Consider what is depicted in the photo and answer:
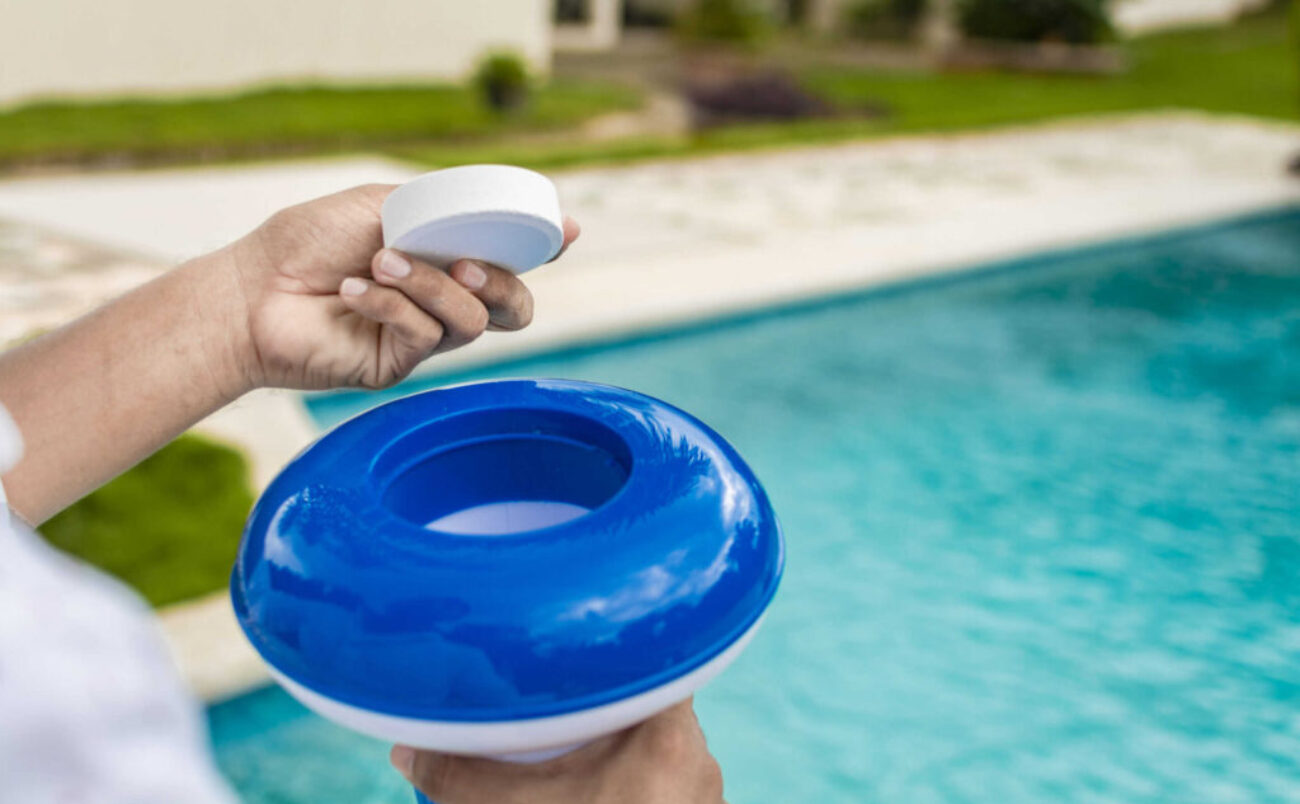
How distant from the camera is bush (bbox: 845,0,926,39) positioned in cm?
1856

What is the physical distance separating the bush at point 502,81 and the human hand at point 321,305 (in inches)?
371

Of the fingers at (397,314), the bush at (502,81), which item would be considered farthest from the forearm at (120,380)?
A: the bush at (502,81)

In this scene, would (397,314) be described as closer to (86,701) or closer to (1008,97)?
(86,701)

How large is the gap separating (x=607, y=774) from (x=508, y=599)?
0.70ft

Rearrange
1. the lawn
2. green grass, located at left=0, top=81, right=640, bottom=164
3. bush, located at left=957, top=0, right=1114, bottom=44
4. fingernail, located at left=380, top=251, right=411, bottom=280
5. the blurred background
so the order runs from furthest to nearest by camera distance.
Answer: bush, located at left=957, top=0, right=1114, bottom=44 < the lawn < green grass, located at left=0, top=81, right=640, bottom=164 < the blurred background < fingernail, located at left=380, top=251, right=411, bottom=280

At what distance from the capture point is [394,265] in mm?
1104

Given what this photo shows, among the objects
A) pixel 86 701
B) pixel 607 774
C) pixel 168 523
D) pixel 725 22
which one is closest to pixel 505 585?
pixel 607 774

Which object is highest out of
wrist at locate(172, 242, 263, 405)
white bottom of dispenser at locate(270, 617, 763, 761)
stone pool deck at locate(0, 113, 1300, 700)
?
wrist at locate(172, 242, 263, 405)

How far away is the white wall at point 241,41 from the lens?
9906 millimetres

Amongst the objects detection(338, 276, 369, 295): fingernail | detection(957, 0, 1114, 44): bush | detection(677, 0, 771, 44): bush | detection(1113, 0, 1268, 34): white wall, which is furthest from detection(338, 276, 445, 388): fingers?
detection(1113, 0, 1268, 34): white wall

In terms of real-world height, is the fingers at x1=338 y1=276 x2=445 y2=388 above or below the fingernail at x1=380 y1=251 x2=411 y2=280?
below

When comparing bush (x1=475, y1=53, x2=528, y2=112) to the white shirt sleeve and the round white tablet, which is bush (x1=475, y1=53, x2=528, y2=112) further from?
the white shirt sleeve

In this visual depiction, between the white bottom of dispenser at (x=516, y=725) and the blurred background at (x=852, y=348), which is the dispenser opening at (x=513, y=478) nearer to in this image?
the white bottom of dispenser at (x=516, y=725)

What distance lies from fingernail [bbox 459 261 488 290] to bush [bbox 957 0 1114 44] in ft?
55.8
